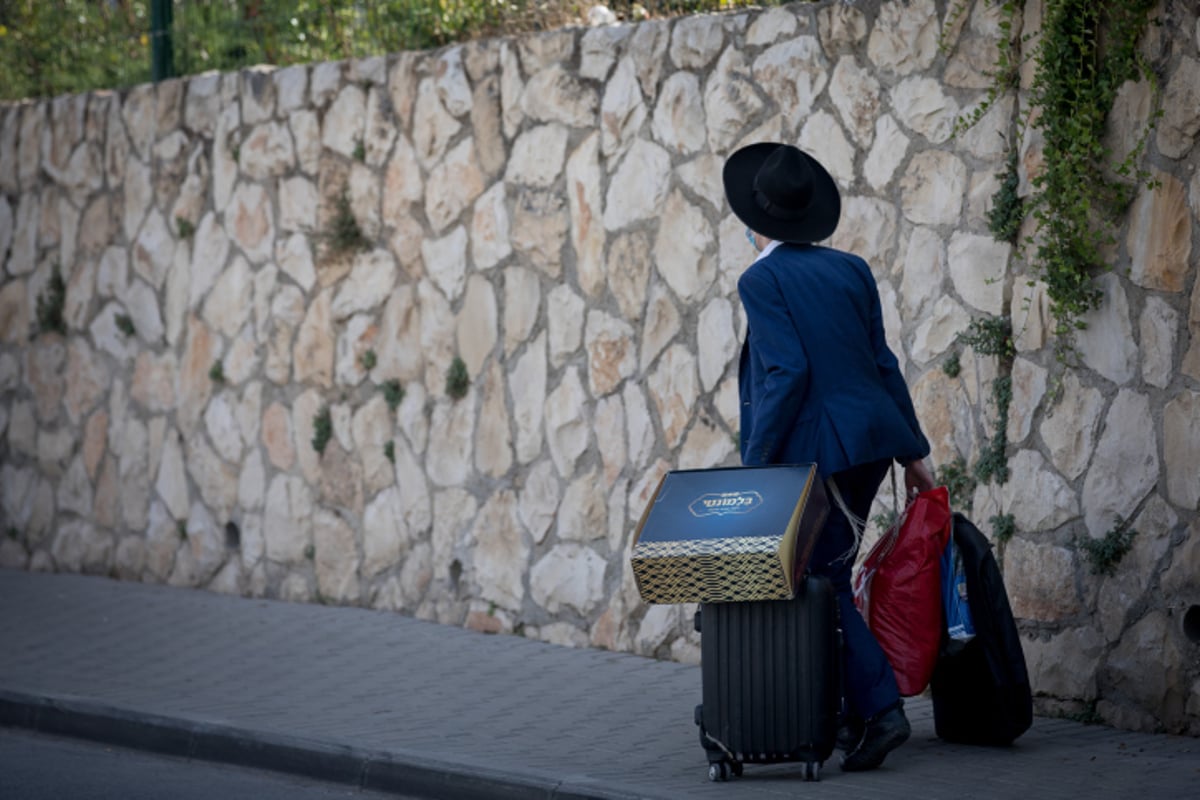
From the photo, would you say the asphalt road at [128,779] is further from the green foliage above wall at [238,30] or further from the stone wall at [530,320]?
the green foliage above wall at [238,30]

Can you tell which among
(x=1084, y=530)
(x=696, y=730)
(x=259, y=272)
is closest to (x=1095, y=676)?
(x=1084, y=530)

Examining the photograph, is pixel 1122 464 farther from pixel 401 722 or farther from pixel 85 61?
pixel 85 61

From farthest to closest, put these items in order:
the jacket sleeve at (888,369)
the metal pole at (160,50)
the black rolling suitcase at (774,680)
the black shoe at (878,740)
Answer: the metal pole at (160,50) → the jacket sleeve at (888,369) → the black shoe at (878,740) → the black rolling suitcase at (774,680)

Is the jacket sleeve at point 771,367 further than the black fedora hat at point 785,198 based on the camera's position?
No

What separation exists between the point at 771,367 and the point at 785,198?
607 millimetres

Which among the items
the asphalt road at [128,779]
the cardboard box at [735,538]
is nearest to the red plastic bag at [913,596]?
the cardboard box at [735,538]

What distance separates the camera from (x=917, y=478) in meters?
Result: 6.22

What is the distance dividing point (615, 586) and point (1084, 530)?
2516 mm

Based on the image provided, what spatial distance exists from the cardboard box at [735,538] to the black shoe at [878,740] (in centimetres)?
59

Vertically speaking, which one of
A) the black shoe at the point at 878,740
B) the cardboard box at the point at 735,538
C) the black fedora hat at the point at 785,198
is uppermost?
the black fedora hat at the point at 785,198

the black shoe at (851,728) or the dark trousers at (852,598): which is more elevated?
the dark trousers at (852,598)

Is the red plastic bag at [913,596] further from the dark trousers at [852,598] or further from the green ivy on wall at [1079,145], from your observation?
the green ivy on wall at [1079,145]

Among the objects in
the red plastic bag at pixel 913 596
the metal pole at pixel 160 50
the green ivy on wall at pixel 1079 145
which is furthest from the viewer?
the metal pole at pixel 160 50

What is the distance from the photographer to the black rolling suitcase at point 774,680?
5.73 m
